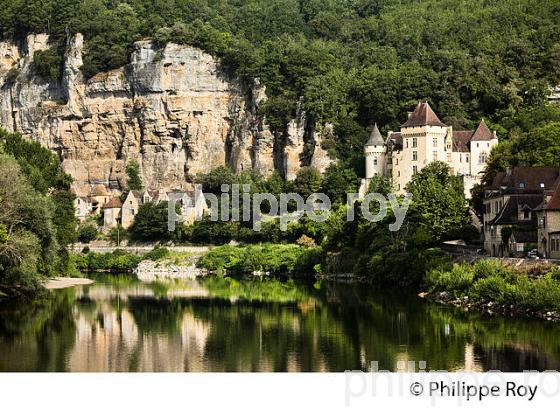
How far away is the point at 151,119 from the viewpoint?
348 ft

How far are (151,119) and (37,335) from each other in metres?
67.7

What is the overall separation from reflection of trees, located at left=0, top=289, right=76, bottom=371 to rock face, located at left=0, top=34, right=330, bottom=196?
52.3 m

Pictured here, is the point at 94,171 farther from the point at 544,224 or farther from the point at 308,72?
the point at 544,224

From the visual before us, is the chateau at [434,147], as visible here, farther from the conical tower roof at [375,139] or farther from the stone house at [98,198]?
the stone house at [98,198]

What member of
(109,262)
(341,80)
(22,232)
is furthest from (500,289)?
(341,80)

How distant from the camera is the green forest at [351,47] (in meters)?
88.3

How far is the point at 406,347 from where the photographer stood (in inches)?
1454

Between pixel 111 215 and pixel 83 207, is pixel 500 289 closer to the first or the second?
pixel 111 215

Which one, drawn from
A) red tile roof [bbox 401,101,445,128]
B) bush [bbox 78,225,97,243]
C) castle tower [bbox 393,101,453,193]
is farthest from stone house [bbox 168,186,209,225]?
red tile roof [bbox 401,101,445,128]

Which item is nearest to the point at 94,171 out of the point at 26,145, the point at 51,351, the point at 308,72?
the point at 308,72

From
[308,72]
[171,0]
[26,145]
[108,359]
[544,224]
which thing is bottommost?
[108,359]

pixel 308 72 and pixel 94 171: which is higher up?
pixel 308 72

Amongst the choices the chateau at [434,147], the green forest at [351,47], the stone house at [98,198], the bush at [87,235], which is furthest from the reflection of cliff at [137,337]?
the stone house at [98,198]

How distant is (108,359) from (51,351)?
7.77ft
